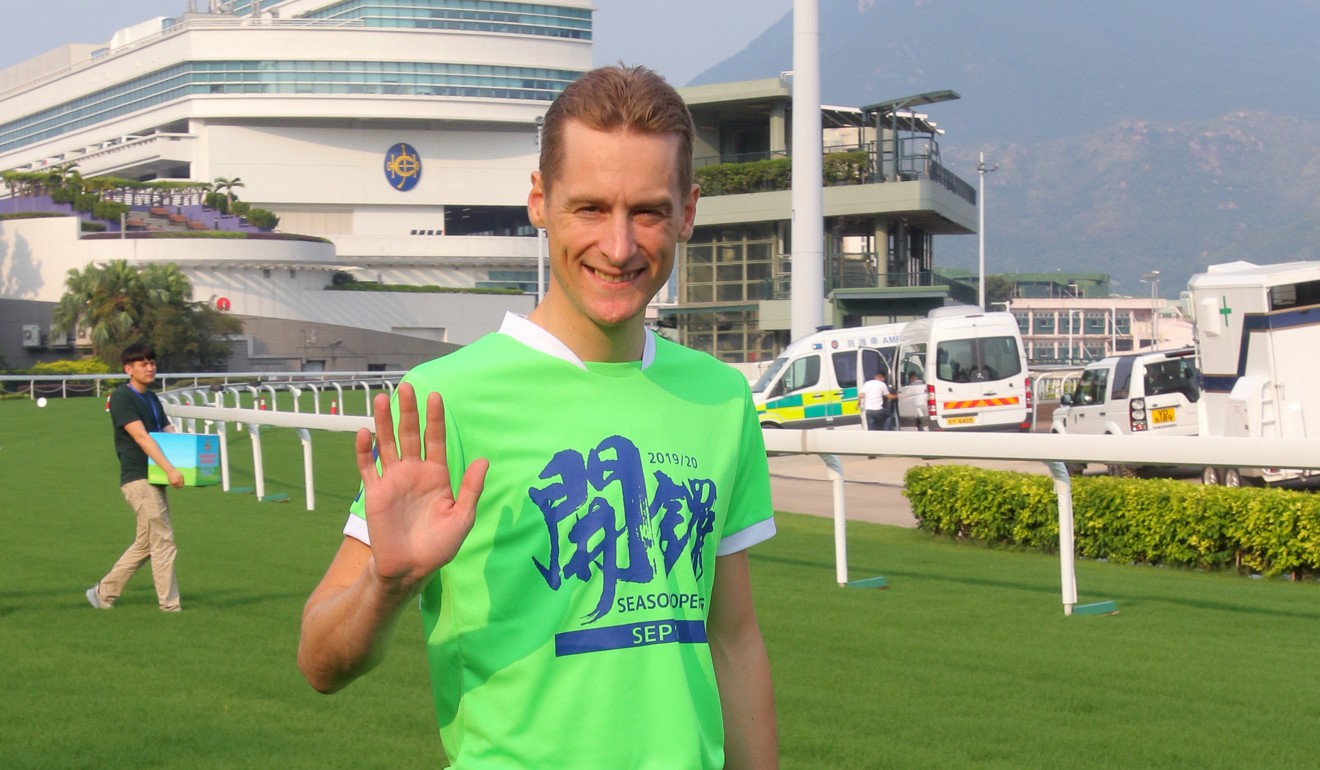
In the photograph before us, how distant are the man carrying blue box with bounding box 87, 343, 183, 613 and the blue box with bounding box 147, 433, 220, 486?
0.20ft

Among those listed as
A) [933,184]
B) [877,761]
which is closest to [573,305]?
[877,761]

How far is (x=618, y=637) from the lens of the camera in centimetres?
222

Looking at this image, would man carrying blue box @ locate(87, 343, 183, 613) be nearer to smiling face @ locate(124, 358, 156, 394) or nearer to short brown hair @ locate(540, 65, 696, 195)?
smiling face @ locate(124, 358, 156, 394)

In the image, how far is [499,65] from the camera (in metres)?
95.1

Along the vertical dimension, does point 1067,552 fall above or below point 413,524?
below

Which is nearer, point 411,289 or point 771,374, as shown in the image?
Result: point 771,374

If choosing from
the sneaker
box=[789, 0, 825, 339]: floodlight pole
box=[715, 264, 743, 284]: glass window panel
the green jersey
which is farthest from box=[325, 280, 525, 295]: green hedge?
the green jersey

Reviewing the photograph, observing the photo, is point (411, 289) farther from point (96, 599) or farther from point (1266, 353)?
point (96, 599)

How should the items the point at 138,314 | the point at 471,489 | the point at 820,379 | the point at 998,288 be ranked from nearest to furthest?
1. the point at 471,489
2. the point at 820,379
3. the point at 138,314
4. the point at 998,288

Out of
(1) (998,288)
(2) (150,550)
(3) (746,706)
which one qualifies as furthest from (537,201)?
(1) (998,288)

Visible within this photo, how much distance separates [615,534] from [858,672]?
4.78 metres

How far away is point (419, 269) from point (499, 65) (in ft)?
47.8

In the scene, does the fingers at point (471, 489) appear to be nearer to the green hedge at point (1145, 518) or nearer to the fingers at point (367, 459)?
the fingers at point (367, 459)

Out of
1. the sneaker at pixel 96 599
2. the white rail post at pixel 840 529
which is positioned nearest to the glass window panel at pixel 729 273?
the white rail post at pixel 840 529
